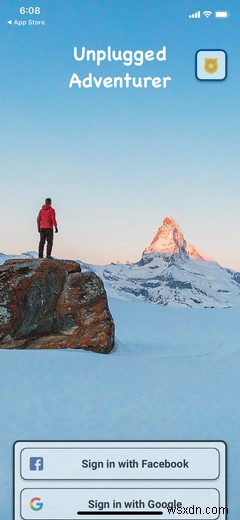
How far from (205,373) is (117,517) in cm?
410

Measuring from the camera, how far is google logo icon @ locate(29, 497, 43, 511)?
129 inches

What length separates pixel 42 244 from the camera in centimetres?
1401

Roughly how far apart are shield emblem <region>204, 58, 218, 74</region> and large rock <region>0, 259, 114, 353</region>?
7.34 meters

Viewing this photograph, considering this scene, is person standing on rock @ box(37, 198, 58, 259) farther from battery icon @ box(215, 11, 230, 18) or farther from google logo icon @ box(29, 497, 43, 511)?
google logo icon @ box(29, 497, 43, 511)

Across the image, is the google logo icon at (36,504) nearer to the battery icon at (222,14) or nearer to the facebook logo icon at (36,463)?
the facebook logo icon at (36,463)

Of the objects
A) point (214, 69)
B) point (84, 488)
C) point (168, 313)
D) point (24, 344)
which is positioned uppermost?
point (214, 69)

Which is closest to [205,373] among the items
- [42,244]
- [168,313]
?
[42,244]

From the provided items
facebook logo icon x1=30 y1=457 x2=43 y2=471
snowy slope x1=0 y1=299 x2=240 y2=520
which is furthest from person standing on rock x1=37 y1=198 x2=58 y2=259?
facebook logo icon x1=30 y1=457 x2=43 y2=471

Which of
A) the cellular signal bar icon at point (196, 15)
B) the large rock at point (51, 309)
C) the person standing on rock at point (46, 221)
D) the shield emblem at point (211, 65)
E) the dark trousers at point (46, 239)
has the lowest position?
the large rock at point (51, 309)

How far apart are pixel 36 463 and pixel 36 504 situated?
26 centimetres

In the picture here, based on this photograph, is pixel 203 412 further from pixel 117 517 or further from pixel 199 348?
pixel 199 348

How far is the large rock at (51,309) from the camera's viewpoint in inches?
436

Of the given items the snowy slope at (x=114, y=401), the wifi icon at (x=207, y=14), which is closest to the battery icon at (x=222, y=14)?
the wifi icon at (x=207, y=14)

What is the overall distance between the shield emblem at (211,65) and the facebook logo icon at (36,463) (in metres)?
3.19
